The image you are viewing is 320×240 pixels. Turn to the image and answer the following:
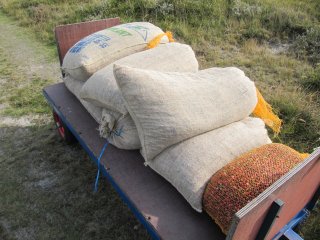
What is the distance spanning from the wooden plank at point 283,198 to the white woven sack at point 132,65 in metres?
1.11

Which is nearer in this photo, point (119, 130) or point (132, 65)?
point (119, 130)

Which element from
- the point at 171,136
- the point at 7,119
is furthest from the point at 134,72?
the point at 7,119

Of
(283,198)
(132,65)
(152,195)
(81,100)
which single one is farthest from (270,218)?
(81,100)

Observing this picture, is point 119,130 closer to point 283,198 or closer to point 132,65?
point 132,65

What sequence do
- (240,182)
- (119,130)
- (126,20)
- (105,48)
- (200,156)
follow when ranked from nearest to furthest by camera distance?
(240,182), (200,156), (119,130), (105,48), (126,20)

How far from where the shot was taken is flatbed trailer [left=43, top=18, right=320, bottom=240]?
1.42 metres

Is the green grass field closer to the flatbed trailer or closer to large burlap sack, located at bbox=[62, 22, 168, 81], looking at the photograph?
the flatbed trailer

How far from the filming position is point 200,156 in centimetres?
189

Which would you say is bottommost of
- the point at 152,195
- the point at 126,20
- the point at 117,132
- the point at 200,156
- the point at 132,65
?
the point at 126,20

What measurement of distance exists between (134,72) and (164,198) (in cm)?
77

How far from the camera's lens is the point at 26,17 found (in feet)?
23.8

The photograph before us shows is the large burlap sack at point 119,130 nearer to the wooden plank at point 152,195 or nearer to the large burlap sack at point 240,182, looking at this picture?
the wooden plank at point 152,195

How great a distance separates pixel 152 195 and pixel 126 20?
500 cm

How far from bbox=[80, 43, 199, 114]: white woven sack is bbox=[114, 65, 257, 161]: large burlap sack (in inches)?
10.6
